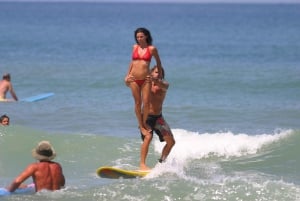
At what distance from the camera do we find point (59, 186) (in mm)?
9000

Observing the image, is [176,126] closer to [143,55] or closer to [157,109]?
[157,109]

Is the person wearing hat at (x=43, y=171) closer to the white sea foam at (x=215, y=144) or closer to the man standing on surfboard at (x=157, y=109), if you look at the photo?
the man standing on surfboard at (x=157, y=109)

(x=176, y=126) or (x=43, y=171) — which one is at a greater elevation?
(x=43, y=171)

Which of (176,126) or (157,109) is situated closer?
(157,109)

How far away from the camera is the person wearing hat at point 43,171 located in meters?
8.66

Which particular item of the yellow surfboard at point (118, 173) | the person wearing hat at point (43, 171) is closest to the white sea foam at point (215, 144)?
the yellow surfboard at point (118, 173)

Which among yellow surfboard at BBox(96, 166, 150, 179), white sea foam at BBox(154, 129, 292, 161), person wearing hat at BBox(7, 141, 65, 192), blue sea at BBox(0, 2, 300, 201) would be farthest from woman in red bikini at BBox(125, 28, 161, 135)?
white sea foam at BBox(154, 129, 292, 161)

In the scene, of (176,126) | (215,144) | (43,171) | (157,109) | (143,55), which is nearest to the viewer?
(43,171)

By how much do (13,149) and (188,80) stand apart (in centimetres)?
1298

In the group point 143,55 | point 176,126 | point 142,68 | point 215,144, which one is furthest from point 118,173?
point 176,126

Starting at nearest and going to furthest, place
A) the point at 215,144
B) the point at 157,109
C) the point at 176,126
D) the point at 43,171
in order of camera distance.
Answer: the point at 43,171 → the point at 157,109 → the point at 215,144 → the point at 176,126

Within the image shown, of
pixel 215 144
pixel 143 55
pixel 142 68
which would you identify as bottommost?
pixel 215 144

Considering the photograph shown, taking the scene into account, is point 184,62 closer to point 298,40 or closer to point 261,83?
point 261,83

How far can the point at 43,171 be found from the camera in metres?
8.73
